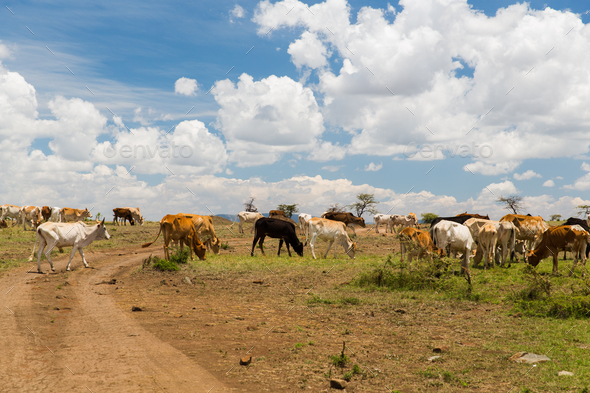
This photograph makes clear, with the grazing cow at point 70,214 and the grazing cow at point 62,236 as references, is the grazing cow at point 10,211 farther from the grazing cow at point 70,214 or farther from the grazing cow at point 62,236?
the grazing cow at point 62,236

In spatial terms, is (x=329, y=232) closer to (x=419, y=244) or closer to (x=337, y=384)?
(x=419, y=244)

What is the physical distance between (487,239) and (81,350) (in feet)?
49.4

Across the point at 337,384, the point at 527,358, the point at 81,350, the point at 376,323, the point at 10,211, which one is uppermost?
the point at 10,211

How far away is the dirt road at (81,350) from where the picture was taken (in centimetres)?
671

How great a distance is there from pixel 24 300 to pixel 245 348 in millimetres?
7440

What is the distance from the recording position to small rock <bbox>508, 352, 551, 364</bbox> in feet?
25.9

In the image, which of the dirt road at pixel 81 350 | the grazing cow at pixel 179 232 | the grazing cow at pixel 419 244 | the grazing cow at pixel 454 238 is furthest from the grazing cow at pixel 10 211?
the grazing cow at pixel 454 238

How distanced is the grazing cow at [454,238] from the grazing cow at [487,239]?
39.8 inches

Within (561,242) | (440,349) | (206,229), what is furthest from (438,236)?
(206,229)

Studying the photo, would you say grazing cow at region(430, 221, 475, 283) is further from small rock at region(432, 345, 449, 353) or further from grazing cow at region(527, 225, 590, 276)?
small rock at region(432, 345, 449, 353)

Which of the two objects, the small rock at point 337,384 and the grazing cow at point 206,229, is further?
the grazing cow at point 206,229

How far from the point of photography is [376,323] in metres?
10.7

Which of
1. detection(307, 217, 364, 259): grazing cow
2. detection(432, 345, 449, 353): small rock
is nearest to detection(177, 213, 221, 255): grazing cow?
detection(307, 217, 364, 259): grazing cow

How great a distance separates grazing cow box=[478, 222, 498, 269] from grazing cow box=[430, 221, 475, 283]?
101cm
